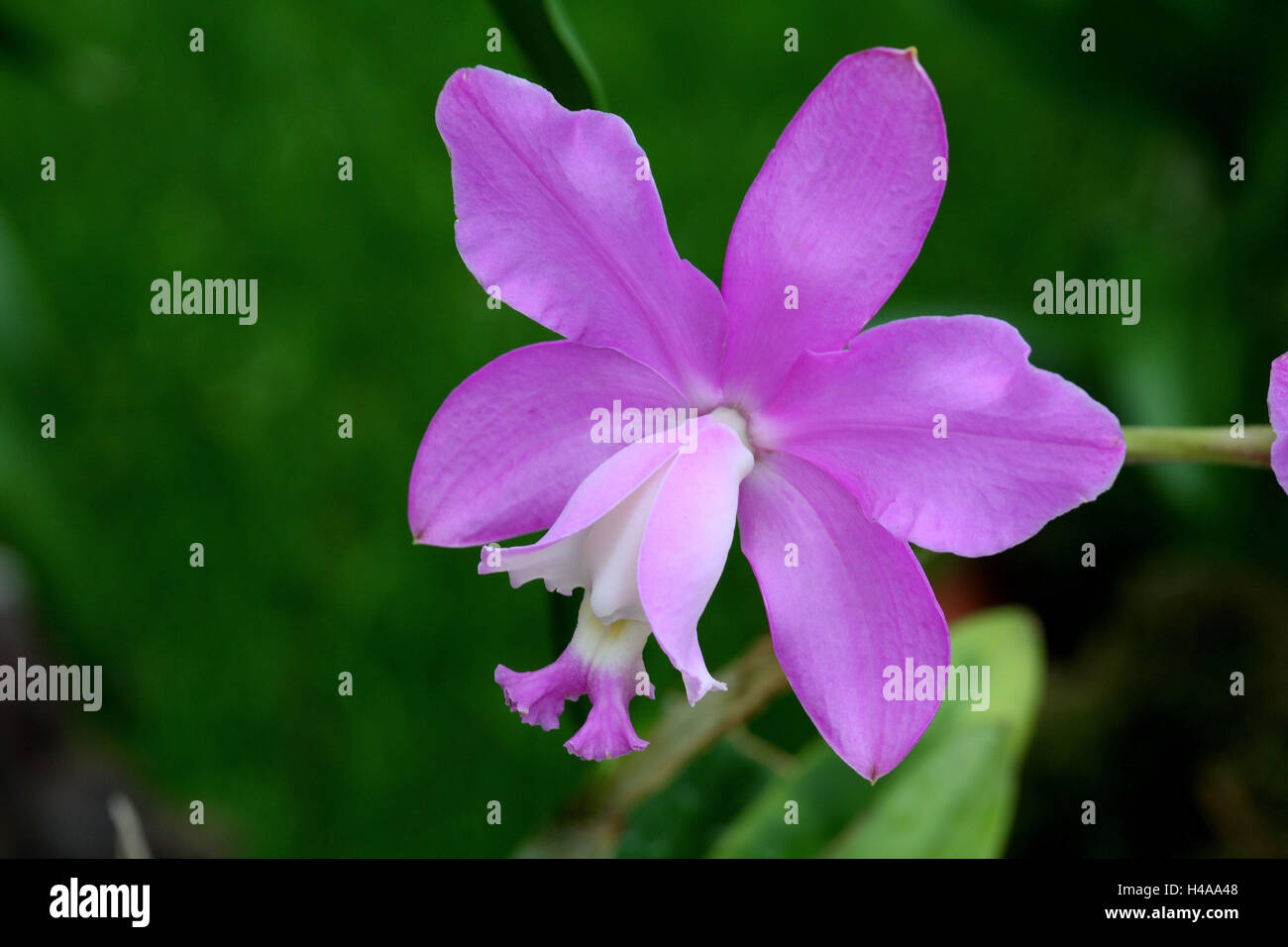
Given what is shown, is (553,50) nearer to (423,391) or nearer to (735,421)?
(735,421)

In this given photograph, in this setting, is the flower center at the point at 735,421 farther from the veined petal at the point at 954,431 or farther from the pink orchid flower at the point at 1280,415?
the pink orchid flower at the point at 1280,415

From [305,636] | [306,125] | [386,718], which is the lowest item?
[386,718]

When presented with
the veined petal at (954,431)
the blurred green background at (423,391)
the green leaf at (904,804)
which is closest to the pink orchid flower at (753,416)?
the veined petal at (954,431)

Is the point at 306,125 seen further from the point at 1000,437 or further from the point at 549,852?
the point at 1000,437

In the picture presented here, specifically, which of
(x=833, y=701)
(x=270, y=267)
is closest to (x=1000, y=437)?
(x=833, y=701)

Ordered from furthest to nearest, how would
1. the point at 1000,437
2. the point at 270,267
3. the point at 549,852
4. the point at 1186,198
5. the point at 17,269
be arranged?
the point at 270,267, the point at 1186,198, the point at 17,269, the point at 549,852, the point at 1000,437

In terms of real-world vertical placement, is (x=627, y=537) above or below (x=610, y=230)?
below
